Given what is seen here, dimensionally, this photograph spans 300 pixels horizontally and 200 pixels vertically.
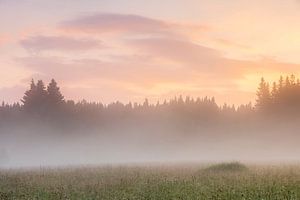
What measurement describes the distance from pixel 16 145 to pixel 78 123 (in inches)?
683

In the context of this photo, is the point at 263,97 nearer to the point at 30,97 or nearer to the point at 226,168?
the point at 30,97

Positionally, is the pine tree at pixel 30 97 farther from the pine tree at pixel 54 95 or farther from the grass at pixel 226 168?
the grass at pixel 226 168

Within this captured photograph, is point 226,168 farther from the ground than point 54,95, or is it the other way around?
point 54,95

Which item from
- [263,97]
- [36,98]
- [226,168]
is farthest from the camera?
[263,97]

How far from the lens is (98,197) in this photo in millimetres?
16922

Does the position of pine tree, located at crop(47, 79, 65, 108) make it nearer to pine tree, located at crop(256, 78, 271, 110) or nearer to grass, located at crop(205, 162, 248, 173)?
pine tree, located at crop(256, 78, 271, 110)

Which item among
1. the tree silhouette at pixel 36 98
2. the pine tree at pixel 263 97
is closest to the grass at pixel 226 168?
the tree silhouette at pixel 36 98

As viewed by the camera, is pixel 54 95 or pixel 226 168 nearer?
pixel 226 168

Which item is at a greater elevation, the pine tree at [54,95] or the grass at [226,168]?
the pine tree at [54,95]

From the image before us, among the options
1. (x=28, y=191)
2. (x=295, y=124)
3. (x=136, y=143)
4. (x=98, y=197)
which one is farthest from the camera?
(x=136, y=143)

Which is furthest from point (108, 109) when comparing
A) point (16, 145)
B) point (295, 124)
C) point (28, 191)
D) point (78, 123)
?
point (28, 191)

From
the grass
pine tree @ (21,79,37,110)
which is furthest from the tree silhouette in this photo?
the grass

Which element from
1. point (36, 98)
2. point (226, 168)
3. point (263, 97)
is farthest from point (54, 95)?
point (226, 168)

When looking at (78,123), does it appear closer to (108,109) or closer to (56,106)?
(56,106)
